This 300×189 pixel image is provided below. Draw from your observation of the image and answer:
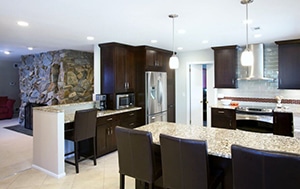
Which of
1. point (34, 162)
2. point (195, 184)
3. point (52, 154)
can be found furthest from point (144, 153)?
point (34, 162)

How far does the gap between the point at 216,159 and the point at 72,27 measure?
118 inches

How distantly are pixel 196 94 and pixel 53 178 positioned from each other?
448 cm

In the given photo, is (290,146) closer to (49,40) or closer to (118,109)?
(118,109)

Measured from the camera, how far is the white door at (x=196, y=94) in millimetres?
6492

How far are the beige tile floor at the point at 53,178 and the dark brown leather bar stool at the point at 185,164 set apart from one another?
1.48 metres

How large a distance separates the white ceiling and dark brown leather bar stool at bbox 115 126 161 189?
4.94ft

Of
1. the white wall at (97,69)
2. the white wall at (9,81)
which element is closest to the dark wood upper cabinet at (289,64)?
the white wall at (97,69)

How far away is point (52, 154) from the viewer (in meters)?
3.59

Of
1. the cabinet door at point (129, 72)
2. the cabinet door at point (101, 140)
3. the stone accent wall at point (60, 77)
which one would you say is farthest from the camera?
the stone accent wall at point (60, 77)

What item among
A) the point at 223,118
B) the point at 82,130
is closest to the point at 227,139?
the point at 82,130

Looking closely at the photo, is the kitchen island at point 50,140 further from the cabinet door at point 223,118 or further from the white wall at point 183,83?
the white wall at point 183,83

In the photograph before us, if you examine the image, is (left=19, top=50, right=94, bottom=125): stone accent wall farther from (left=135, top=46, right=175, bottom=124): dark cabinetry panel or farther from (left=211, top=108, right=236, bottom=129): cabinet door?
(left=211, top=108, right=236, bottom=129): cabinet door

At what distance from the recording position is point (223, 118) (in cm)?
534

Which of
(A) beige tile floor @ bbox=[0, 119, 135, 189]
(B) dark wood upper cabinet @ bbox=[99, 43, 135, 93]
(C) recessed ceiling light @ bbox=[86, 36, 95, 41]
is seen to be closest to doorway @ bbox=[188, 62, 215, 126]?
(B) dark wood upper cabinet @ bbox=[99, 43, 135, 93]
